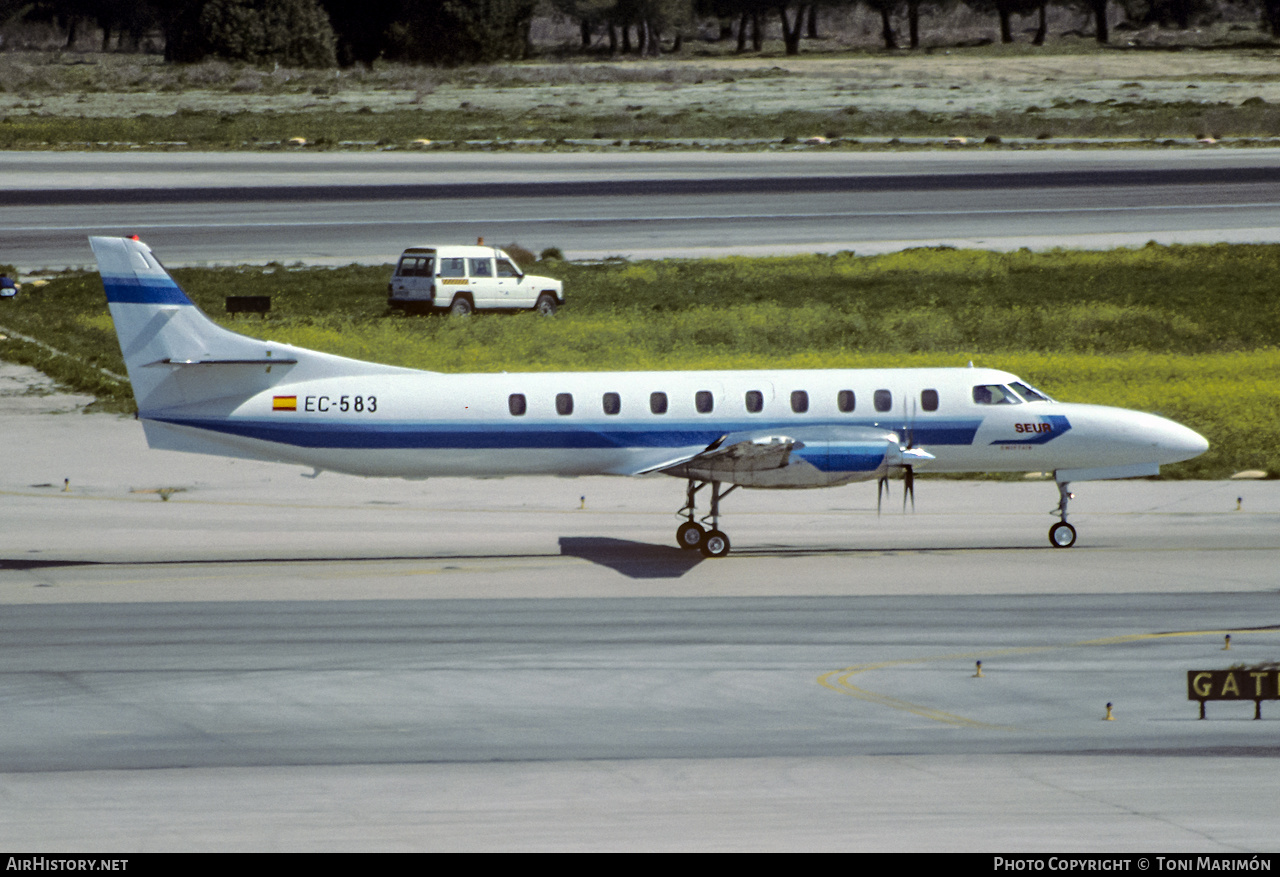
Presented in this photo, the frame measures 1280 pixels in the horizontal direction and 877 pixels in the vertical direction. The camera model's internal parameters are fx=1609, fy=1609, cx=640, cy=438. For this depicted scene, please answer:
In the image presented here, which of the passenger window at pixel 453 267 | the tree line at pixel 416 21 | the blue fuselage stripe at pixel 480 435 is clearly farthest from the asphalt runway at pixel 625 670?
the tree line at pixel 416 21

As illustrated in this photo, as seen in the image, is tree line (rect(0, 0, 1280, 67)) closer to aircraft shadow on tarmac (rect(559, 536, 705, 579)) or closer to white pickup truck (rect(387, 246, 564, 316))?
white pickup truck (rect(387, 246, 564, 316))

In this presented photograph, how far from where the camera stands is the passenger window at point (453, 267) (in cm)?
5359

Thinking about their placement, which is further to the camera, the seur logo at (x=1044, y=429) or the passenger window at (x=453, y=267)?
the passenger window at (x=453, y=267)

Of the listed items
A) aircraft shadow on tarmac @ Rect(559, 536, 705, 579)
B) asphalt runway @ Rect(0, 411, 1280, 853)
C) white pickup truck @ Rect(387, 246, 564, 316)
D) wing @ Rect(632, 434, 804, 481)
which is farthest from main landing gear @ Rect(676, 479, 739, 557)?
white pickup truck @ Rect(387, 246, 564, 316)

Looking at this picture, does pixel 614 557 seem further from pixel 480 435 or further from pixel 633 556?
pixel 480 435

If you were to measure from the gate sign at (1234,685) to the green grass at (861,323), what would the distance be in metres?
18.0

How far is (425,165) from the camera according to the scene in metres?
89.0

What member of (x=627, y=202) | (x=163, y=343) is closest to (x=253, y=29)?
(x=627, y=202)

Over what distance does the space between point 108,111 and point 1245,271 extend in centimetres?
8442

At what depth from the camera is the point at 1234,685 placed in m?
17.8

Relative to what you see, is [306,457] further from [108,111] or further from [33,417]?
[108,111]

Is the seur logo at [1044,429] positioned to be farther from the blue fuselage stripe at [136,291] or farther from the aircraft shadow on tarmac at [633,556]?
the blue fuselage stripe at [136,291]

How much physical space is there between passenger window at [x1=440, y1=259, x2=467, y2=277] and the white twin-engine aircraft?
1004 inches

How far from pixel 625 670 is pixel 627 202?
185ft
